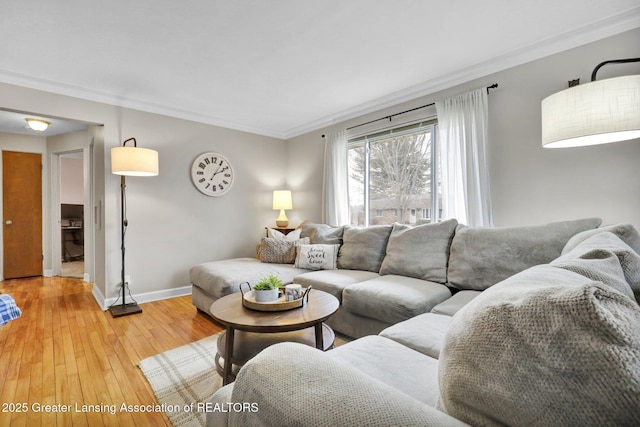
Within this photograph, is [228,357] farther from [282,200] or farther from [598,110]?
[282,200]

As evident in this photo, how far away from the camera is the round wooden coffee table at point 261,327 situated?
164 centimetres

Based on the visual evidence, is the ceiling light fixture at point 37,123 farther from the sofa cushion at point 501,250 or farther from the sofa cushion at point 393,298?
the sofa cushion at point 501,250

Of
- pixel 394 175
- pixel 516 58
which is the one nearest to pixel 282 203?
pixel 394 175

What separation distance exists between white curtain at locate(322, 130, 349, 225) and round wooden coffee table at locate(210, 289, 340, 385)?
2.17 meters

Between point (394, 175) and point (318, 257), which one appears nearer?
point (318, 257)

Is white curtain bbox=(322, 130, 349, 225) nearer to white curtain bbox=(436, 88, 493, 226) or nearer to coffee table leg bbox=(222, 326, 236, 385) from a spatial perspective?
white curtain bbox=(436, 88, 493, 226)

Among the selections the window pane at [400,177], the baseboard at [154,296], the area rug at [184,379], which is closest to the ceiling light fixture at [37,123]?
the baseboard at [154,296]

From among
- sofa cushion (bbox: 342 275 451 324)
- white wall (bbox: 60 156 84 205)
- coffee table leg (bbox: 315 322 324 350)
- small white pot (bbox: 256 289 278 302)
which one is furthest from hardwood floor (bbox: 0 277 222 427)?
white wall (bbox: 60 156 84 205)

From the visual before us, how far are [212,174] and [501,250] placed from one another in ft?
12.1

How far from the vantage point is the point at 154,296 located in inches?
144

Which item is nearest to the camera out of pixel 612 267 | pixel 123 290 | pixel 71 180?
pixel 612 267

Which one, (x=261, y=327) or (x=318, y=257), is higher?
(x=318, y=257)

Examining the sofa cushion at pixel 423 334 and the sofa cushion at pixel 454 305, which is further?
the sofa cushion at pixel 454 305

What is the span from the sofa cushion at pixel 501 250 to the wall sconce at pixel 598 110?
0.72 meters
